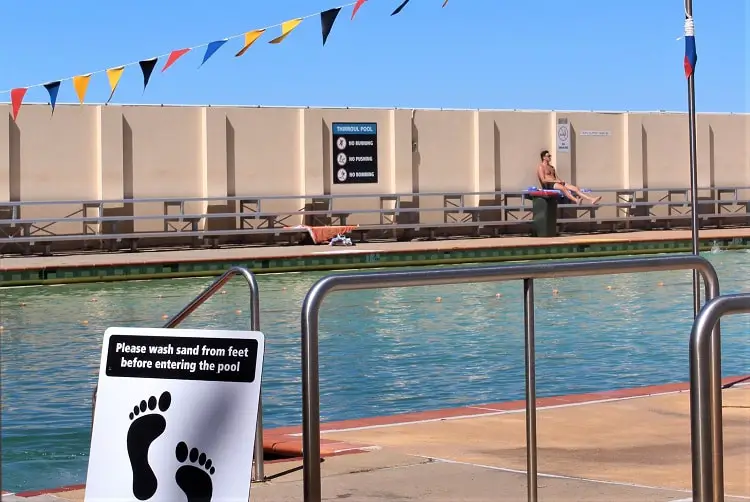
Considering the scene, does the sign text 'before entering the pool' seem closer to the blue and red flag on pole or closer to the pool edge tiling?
the blue and red flag on pole

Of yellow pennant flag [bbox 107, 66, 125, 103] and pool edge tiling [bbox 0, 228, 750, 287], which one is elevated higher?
yellow pennant flag [bbox 107, 66, 125, 103]

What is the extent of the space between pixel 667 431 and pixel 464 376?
10.8 feet

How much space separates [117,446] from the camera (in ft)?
11.7

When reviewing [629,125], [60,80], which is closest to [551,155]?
[629,125]

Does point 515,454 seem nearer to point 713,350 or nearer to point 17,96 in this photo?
point 713,350

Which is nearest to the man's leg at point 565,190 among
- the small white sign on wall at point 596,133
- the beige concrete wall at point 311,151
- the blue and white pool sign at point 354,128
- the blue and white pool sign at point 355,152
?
the beige concrete wall at point 311,151

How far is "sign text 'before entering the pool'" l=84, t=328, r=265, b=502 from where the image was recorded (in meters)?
3.39

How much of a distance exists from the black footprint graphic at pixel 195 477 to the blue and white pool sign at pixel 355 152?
831 inches

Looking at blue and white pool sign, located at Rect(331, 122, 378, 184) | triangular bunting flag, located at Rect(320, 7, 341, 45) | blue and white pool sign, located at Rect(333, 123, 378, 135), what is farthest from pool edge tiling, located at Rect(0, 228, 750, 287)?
triangular bunting flag, located at Rect(320, 7, 341, 45)

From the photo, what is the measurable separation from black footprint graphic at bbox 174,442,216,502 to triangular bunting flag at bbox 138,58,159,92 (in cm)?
725

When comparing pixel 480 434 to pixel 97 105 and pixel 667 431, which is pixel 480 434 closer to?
pixel 667 431

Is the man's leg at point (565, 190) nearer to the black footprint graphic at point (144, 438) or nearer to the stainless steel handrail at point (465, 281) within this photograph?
the stainless steel handrail at point (465, 281)

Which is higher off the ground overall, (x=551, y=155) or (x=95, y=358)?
(x=551, y=155)

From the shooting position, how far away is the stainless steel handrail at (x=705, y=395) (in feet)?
9.91
